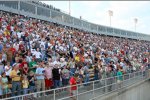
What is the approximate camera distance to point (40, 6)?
3503 cm

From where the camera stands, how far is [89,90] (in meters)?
16.6

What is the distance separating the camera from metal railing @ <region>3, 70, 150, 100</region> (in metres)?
12.8

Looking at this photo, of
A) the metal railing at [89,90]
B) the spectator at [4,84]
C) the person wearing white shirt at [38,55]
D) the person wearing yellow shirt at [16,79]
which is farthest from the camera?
the person wearing white shirt at [38,55]

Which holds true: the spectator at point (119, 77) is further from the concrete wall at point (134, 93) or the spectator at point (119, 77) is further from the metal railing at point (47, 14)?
the metal railing at point (47, 14)

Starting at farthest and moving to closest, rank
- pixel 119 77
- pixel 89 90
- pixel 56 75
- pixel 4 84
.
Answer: pixel 119 77, pixel 89 90, pixel 56 75, pixel 4 84

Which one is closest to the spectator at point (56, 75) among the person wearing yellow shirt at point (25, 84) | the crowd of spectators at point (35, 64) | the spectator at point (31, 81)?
the crowd of spectators at point (35, 64)

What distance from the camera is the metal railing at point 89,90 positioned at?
1280cm

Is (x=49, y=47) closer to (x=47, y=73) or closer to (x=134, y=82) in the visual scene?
(x=47, y=73)

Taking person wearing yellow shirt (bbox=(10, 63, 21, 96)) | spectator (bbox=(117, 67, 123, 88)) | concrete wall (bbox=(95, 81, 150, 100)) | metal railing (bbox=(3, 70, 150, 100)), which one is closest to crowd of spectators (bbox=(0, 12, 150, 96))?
person wearing yellow shirt (bbox=(10, 63, 21, 96))

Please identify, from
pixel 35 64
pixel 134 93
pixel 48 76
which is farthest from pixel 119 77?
pixel 35 64

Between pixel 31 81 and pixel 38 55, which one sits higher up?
pixel 38 55

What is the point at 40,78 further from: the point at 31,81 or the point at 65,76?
the point at 65,76

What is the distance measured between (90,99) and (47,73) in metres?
2.65

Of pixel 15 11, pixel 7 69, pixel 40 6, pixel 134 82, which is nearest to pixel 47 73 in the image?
pixel 7 69
